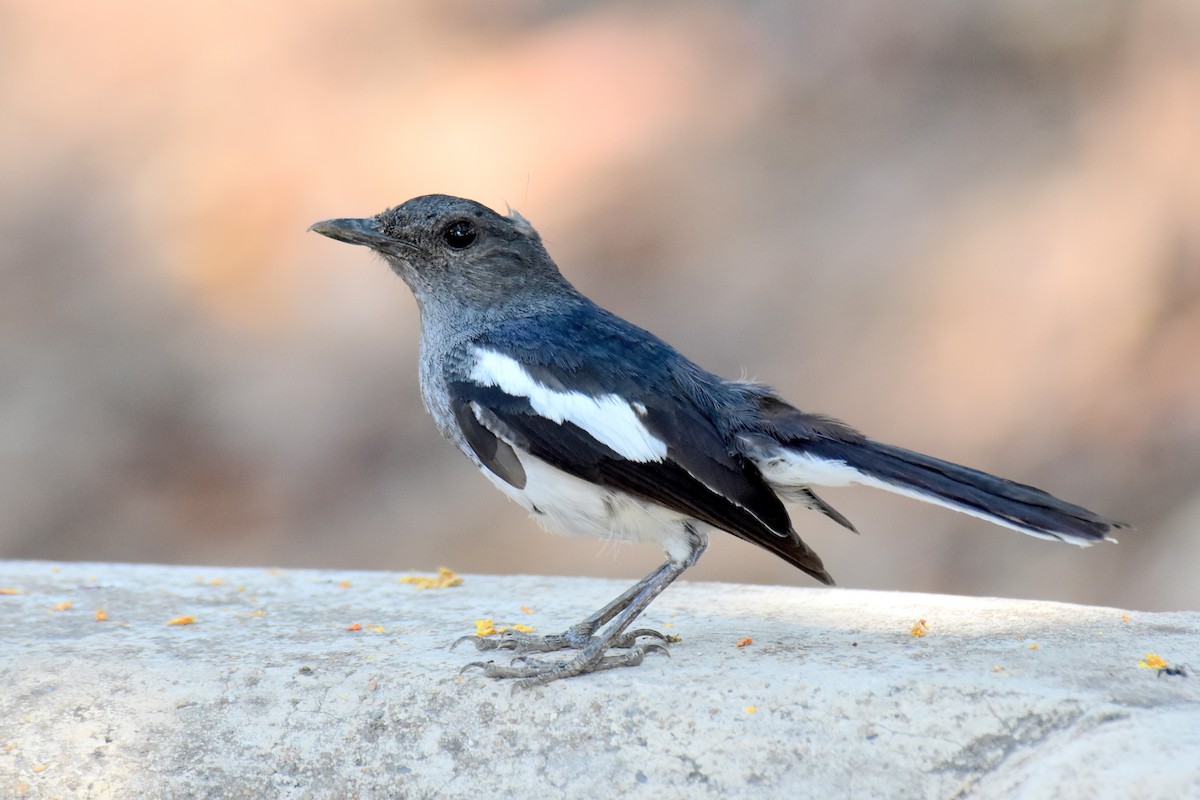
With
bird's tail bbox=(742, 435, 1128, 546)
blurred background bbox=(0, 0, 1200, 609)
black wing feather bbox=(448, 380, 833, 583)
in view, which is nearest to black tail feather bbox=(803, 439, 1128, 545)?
bird's tail bbox=(742, 435, 1128, 546)

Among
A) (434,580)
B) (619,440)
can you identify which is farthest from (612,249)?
(619,440)

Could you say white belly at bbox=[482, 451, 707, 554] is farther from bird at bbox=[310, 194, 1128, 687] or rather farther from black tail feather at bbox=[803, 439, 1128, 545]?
black tail feather at bbox=[803, 439, 1128, 545]

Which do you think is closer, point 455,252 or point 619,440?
point 619,440

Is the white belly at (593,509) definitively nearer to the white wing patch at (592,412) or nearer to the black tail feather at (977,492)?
the white wing patch at (592,412)

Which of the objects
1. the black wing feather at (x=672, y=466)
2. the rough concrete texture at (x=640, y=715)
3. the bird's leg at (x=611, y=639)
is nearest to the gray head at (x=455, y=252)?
the black wing feather at (x=672, y=466)

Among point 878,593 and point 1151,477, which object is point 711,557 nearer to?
point 1151,477

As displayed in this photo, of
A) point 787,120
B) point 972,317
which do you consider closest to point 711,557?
point 972,317

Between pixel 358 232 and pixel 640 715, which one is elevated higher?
pixel 358 232

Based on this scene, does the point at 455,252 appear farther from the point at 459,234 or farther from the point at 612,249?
the point at 612,249
